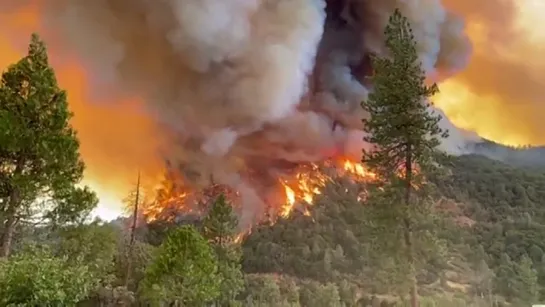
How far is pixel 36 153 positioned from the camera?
13992 mm

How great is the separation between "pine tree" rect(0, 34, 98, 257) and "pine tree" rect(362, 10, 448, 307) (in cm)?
1243

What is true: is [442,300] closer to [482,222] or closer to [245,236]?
[482,222]

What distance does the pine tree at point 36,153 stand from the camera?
13.8 meters

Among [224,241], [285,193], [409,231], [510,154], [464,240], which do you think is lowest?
[409,231]

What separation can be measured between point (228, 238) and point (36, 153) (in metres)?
27.3

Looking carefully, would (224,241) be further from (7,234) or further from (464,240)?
(464,240)

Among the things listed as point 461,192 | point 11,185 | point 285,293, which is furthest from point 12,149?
point 461,192

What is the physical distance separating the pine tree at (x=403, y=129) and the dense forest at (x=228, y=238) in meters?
0.05

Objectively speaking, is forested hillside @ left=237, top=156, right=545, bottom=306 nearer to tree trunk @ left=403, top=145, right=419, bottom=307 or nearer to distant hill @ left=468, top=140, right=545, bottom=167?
distant hill @ left=468, top=140, right=545, bottom=167

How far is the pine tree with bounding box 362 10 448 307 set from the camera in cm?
Result: 2167

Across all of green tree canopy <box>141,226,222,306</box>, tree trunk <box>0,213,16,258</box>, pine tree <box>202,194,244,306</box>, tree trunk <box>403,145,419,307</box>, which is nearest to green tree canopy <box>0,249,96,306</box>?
tree trunk <box>0,213,16,258</box>

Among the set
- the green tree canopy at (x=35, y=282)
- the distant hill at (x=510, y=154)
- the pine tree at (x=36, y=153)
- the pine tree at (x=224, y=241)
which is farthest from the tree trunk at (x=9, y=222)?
the distant hill at (x=510, y=154)

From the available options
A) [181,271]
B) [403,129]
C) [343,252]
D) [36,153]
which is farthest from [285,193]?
[36,153]

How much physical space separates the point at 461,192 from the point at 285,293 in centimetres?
3496
